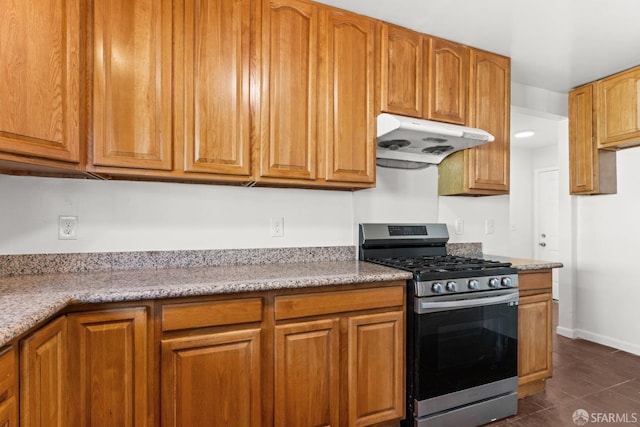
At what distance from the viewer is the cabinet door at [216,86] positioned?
182 cm

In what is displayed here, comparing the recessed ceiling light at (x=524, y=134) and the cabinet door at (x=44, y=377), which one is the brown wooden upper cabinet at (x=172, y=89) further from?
the recessed ceiling light at (x=524, y=134)

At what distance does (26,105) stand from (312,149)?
1270 millimetres

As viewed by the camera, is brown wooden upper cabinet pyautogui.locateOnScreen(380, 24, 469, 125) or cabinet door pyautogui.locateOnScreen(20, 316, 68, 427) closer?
cabinet door pyautogui.locateOnScreen(20, 316, 68, 427)

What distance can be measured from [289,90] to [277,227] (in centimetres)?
82

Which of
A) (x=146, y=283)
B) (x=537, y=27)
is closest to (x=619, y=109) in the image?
(x=537, y=27)

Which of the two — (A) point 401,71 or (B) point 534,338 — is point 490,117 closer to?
(A) point 401,71

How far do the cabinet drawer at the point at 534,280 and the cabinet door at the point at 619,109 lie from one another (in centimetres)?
152

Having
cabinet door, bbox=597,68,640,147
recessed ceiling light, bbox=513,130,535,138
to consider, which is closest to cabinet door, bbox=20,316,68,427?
cabinet door, bbox=597,68,640,147

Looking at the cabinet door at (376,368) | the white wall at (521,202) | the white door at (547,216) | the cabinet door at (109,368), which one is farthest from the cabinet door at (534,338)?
the white wall at (521,202)

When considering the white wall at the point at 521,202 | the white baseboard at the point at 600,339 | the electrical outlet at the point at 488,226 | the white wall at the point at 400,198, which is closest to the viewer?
the white wall at the point at 400,198

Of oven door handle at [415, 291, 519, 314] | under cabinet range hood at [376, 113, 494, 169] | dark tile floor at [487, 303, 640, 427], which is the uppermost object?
under cabinet range hood at [376, 113, 494, 169]

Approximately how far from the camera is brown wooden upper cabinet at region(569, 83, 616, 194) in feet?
10.8

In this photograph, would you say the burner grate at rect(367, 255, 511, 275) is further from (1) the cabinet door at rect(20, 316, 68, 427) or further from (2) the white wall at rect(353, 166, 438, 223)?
(1) the cabinet door at rect(20, 316, 68, 427)

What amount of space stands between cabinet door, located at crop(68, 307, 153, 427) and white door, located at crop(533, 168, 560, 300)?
18.0 feet
